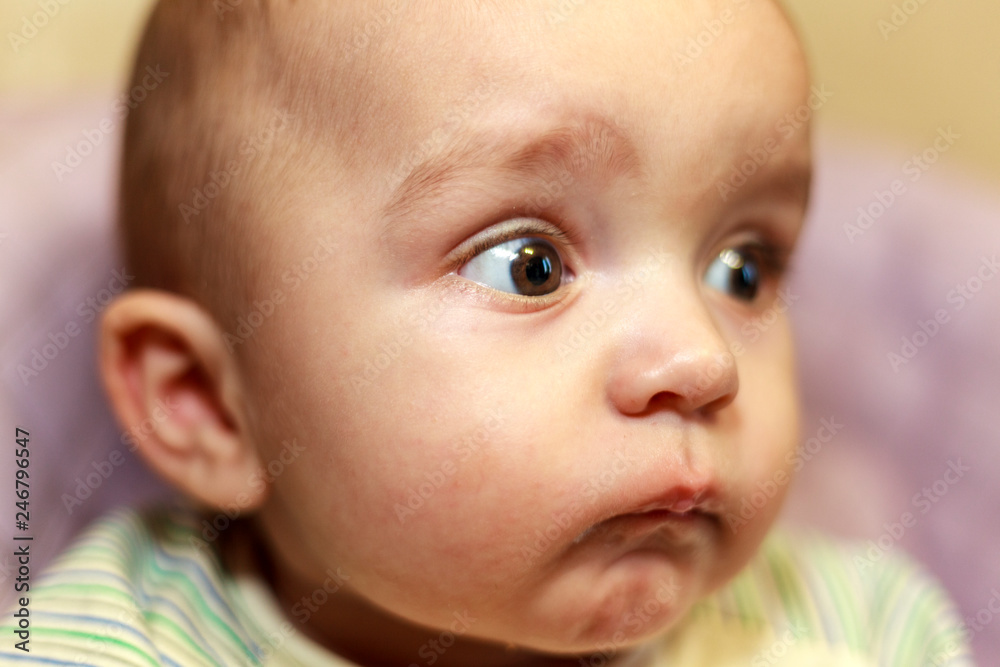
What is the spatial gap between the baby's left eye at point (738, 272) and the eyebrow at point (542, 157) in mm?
184

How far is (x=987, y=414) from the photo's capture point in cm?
124

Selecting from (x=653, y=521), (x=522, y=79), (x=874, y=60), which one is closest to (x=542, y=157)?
(x=522, y=79)

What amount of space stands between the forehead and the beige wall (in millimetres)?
881

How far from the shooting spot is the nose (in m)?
0.72

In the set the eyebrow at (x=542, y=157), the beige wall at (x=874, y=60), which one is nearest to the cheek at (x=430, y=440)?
the eyebrow at (x=542, y=157)

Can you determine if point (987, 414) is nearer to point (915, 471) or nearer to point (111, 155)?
point (915, 471)

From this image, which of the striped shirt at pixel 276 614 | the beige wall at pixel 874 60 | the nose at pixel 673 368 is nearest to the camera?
the nose at pixel 673 368

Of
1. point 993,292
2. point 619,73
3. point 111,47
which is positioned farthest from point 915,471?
point 111,47

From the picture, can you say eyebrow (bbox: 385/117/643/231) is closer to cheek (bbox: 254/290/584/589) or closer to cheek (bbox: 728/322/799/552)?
cheek (bbox: 254/290/584/589)

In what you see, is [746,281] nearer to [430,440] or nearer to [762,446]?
[762,446]

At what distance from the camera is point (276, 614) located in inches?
39.4

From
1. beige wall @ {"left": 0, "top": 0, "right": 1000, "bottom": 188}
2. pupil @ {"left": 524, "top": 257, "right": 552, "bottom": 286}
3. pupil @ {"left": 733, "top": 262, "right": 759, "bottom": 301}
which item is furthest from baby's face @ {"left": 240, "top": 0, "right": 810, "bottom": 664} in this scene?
beige wall @ {"left": 0, "top": 0, "right": 1000, "bottom": 188}

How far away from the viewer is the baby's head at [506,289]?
0.74m

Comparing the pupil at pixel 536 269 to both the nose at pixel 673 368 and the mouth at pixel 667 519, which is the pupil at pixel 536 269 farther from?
the mouth at pixel 667 519
